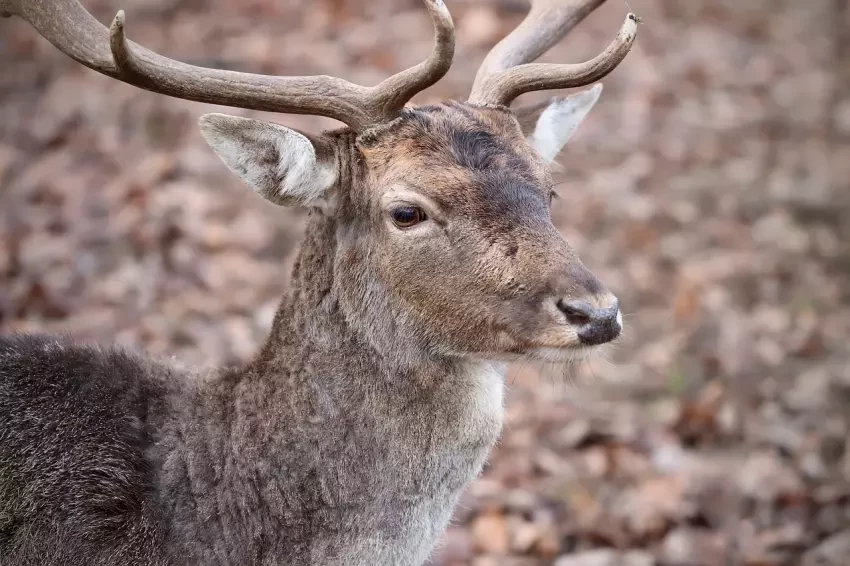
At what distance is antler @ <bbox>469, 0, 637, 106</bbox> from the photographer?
3.86 meters

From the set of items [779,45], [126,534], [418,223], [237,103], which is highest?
[779,45]

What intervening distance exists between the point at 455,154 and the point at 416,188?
0.63ft

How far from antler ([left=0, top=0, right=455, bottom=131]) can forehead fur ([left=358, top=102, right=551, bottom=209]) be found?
0.10m

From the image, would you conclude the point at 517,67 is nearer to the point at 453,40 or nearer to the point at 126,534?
the point at 453,40

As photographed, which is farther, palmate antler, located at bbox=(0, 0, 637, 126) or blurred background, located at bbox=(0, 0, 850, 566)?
blurred background, located at bbox=(0, 0, 850, 566)

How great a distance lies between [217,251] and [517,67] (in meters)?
4.31

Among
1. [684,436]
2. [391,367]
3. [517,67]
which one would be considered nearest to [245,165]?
[391,367]

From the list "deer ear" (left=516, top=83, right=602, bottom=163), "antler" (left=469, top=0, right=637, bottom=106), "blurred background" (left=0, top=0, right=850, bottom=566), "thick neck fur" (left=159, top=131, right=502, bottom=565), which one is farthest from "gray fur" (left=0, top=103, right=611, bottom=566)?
"blurred background" (left=0, top=0, right=850, bottom=566)

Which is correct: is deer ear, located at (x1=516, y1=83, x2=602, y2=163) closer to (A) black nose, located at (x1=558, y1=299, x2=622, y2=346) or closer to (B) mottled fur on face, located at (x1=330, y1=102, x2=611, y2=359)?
(B) mottled fur on face, located at (x1=330, y1=102, x2=611, y2=359)

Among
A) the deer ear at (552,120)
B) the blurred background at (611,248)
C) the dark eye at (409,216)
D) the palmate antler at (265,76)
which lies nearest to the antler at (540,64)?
the palmate antler at (265,76)

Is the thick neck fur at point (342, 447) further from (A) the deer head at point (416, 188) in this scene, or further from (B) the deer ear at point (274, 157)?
(B) the deer ear at point (274, 157)

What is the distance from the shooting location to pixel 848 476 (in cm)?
638

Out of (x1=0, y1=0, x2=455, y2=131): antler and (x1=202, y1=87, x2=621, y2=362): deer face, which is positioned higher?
(x1=0, y1=0, x2=455, y2=131): antler

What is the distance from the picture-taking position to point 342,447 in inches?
148
